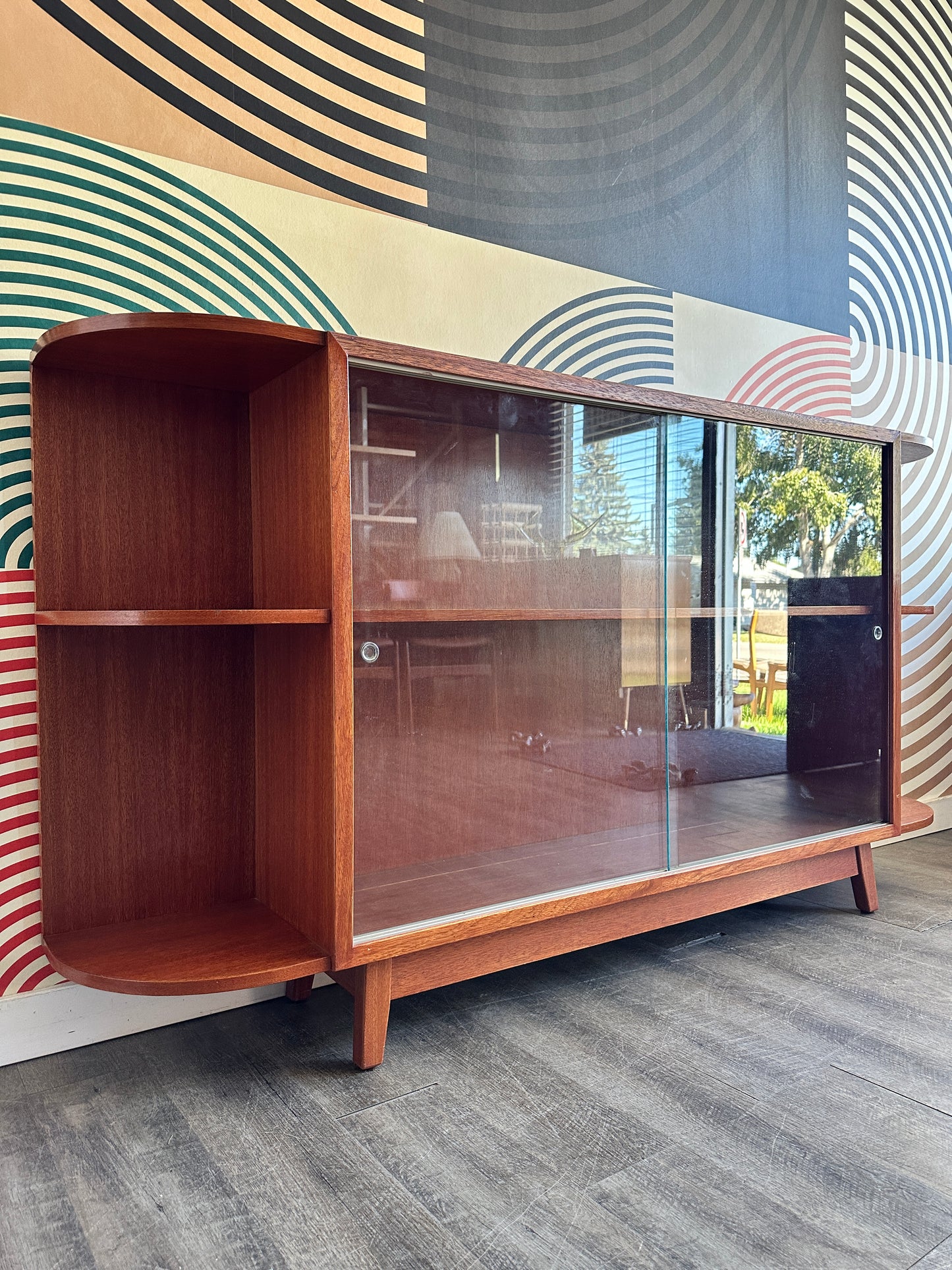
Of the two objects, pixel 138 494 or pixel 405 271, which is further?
pixel 405 271

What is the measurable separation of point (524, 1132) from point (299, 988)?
715 mm

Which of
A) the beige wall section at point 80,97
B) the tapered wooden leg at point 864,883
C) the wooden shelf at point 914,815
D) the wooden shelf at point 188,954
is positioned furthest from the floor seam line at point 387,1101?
the beige wall section at point 80,97

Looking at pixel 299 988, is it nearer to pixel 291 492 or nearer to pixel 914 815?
pixel 291 492

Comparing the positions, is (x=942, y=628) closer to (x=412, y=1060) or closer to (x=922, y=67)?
(x=922, y=67)

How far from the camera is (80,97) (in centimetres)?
183

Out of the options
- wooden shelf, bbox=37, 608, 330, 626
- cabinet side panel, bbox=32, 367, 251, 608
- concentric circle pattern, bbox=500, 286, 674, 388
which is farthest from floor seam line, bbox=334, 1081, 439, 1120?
concentric circle pattern, bbox=500, 286, 674, 388

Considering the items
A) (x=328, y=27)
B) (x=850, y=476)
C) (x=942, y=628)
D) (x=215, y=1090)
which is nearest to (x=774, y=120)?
(x=850, y=476)

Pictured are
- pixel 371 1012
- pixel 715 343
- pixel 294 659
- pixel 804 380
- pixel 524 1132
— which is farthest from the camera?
pixel 804 380

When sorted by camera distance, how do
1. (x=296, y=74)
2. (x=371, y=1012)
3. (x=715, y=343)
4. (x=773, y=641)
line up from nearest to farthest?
(x=371, y=1012), (x=296, y=74), (x=773, y=641), (x=715, y=343)

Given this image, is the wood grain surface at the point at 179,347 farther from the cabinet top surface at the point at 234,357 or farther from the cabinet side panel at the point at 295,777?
the cabinet side panel at the point at 295,777

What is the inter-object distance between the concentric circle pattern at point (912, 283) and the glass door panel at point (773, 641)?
3.63ft

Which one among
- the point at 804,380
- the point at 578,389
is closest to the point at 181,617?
the point at 578,389

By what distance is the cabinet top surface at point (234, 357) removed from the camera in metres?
1.54

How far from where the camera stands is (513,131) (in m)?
2.54
